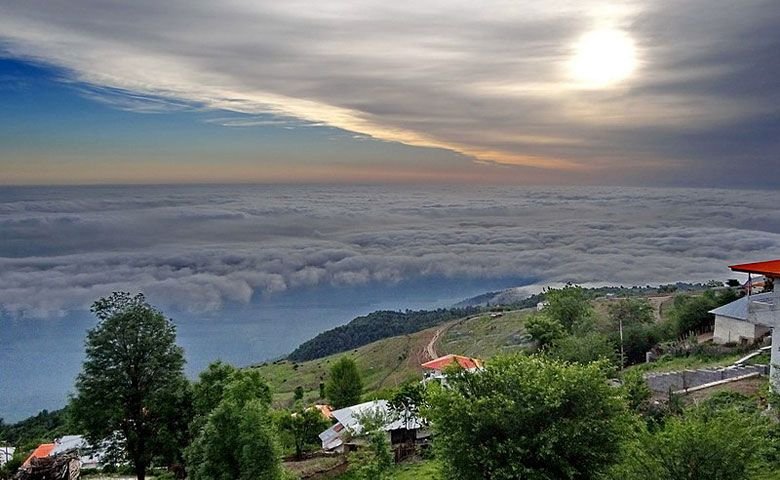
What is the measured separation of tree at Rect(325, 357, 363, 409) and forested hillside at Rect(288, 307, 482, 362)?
59.3 meters

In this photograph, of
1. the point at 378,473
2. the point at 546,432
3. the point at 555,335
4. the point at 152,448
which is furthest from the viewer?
the point at 555,335

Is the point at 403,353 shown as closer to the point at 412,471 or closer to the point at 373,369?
the point at 373,369

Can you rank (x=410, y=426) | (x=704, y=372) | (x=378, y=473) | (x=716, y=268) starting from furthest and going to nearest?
(x=716, y=268) → (x=410, y=426) → (x=704, y=372) → (x=378, y=473)

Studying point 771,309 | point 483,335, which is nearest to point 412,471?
point 771,309

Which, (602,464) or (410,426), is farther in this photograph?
(410,426)

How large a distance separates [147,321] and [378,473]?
13486 mm

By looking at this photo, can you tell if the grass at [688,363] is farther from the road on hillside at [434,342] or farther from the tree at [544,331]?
the road on hillside at [434,342]

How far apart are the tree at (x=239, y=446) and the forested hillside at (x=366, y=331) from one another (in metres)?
91.2

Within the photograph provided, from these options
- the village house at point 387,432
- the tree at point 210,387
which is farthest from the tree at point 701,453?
the village house at point 387,432

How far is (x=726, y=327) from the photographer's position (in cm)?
4319

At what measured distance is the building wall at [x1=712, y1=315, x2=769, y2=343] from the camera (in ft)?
134

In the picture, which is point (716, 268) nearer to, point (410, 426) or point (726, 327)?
point (726, 327)

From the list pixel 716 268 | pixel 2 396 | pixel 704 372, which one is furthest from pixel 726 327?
pixel 2 396

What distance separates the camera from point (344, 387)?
54.0 m
